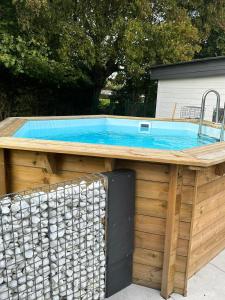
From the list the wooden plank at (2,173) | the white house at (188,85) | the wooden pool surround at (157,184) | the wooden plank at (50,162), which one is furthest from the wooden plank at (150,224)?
the white house at (188,85)

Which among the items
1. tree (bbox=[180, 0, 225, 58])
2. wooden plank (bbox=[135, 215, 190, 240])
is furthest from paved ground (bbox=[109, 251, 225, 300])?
tree (bbox=[180, 0, 225, 58])

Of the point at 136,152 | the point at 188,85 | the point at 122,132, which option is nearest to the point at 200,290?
the point at 136,152

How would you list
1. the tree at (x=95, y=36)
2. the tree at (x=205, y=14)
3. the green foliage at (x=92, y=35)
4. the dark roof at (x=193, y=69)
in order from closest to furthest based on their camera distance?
1. the dark roof at (x=193, y=69)
2. the green foliage at (x=92, y=35)
3. the tree at (x=95, y=36)
4. the tree at (x=205, y=14)

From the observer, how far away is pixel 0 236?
68.1 inches

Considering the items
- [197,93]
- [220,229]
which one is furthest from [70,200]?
[197,93]

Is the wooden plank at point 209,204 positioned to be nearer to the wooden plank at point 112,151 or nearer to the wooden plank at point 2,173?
the wooden plank at point 112,151

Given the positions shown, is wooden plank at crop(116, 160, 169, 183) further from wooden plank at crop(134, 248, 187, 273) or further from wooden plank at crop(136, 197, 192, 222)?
wooden plank at crop(134, 248, 187, 273)

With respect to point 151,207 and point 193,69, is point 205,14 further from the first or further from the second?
point 151,207

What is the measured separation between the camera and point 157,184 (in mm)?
2338

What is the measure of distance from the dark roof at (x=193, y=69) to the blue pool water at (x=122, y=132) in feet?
→ 7.03

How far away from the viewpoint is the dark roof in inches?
292

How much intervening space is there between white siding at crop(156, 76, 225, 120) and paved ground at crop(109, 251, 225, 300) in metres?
5.62

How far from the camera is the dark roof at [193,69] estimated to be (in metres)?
7.41

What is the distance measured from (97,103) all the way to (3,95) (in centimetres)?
374
